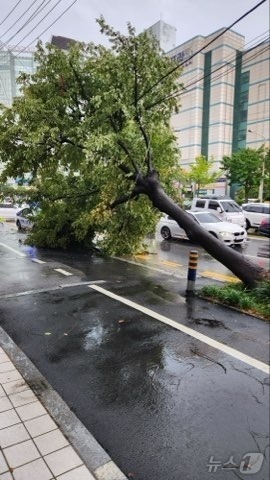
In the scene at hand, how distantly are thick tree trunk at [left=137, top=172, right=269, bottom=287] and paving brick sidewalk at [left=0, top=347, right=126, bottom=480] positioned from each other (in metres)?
5.08

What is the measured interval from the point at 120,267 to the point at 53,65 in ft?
20.0

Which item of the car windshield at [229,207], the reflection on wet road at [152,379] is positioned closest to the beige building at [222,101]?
the car windshield at [229,207]

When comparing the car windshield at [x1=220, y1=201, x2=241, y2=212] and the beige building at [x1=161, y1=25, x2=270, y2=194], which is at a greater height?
the beige building at [x1=161, y1=25, x2=270, y2=194]

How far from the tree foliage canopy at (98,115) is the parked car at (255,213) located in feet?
35.4

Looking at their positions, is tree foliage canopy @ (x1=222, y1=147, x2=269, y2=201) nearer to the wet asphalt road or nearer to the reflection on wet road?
the wet asphalt road

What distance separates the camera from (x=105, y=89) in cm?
872

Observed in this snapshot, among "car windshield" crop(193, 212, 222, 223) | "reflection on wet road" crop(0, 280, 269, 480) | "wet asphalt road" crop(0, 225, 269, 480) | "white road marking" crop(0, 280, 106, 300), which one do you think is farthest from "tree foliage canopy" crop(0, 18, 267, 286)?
"car windshield" crop(193, 212, 222, 223)

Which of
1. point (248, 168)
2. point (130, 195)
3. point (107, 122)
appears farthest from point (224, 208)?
point (248, 168)

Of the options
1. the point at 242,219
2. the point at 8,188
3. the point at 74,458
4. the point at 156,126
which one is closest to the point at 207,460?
the point at 74,458

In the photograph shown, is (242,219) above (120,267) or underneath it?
above

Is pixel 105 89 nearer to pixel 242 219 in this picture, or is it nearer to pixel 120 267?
pixel 120 267

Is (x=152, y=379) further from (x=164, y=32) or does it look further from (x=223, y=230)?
(x=164, y=32)

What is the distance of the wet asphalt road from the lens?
272 cm

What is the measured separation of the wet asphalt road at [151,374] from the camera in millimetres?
2719
